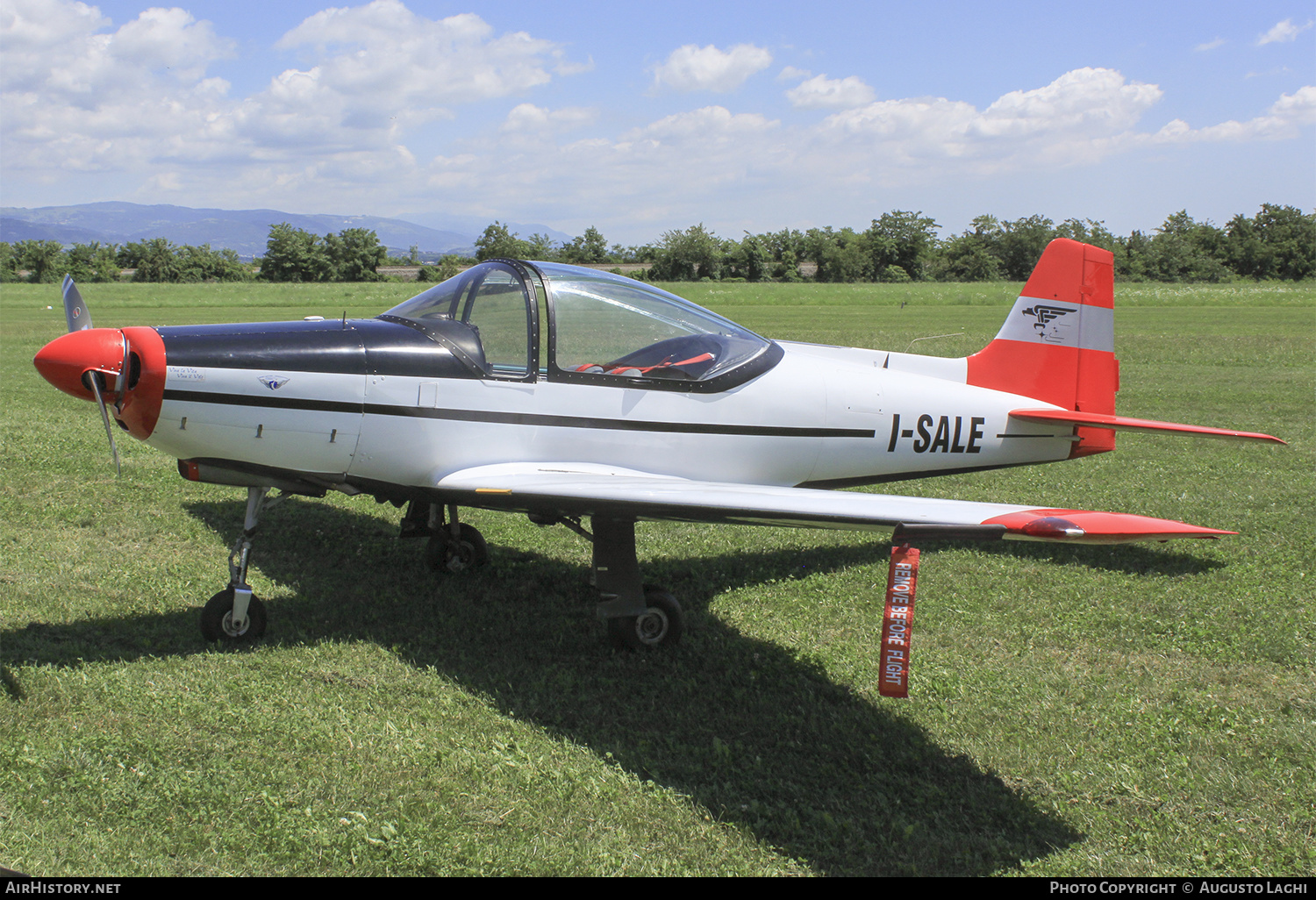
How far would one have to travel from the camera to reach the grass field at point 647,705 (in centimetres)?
322

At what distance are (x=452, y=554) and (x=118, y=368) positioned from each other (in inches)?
101

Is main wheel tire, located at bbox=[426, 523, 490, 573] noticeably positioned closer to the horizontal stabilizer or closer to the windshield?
the windshield

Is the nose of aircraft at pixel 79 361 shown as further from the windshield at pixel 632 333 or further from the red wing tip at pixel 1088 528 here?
the red wing tip at pixel 1088 528

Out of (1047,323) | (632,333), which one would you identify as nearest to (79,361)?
(632,333)

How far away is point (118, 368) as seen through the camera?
421cm

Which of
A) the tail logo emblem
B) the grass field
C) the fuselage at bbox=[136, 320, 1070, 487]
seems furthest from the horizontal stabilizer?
the grass field

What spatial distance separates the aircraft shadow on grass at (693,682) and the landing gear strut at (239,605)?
0.37 feet

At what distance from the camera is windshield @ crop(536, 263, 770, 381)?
5.00 metres

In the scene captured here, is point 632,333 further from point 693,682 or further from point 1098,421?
point 1098,421

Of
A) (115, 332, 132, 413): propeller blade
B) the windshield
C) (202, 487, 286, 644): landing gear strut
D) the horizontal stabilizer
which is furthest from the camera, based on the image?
the horizontal stabilizer

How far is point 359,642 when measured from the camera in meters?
4.90

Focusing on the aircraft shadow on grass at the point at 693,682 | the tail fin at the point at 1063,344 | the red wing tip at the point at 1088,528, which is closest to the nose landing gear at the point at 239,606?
the aircraft shadow on grass at the point at 693,682

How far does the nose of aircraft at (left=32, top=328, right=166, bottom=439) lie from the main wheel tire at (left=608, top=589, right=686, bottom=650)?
2.62 metres
